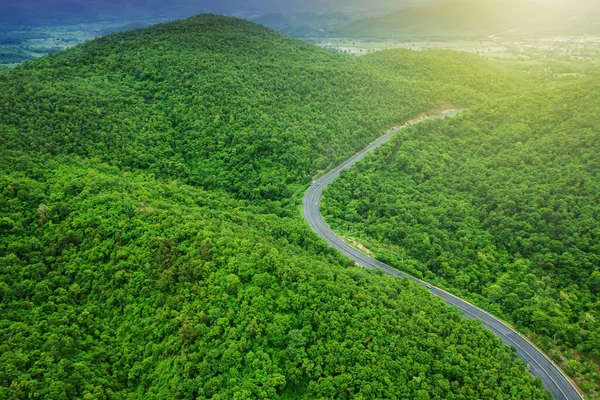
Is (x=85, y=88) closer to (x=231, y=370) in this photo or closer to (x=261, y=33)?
(x=261, y=33)

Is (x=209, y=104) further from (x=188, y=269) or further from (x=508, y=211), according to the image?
(x=508, y=211)

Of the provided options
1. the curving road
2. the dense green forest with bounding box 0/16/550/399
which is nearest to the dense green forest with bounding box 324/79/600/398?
the curving road

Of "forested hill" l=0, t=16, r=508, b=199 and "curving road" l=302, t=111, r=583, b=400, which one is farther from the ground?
"forested hill" l=0, t=16, r=508, b=199

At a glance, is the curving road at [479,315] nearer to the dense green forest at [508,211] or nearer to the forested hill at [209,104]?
the dense green forest at [508,211]

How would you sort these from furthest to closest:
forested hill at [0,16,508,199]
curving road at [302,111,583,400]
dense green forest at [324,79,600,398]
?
forested hill at [0,16,508,199], dense green forest at [324,79,600,398], curving road at [302,111,583,400]

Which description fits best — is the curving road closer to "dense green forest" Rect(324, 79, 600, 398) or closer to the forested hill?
"dense green forest" Rect(324, 79, 600, 398)
